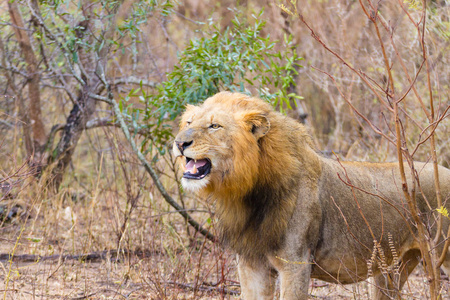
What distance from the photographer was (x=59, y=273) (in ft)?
16.8

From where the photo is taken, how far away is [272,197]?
335cm

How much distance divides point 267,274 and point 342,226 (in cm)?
57

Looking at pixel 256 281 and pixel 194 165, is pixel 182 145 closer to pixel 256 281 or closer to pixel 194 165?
pixel 194 165

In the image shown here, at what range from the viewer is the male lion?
10.4 feet

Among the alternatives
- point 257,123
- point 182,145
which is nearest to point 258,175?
point 257,123

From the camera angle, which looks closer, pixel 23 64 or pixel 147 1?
pixel 147 1

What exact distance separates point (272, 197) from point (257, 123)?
455mm

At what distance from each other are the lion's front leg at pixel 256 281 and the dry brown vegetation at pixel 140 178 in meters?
0.43

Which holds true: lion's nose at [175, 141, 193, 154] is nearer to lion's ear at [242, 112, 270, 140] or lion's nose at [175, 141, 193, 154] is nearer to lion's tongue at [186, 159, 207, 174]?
lion's tongue at [186, 159, 207, 174]

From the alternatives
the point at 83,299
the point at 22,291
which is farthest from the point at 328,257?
the point at 22,291

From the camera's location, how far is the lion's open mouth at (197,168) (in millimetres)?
3109

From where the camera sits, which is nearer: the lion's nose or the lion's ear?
the lion's nose

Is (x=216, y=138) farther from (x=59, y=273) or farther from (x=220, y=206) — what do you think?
(x=59, y=273)

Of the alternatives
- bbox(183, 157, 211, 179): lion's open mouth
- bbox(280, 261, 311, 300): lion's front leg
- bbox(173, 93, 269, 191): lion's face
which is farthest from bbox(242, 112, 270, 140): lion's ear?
bbox(280, 261, 311, 300): lion's front leg
